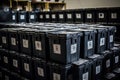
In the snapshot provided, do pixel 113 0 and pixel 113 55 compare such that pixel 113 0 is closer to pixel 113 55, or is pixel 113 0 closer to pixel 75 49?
pixel 113 55

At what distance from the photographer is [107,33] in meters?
3.21

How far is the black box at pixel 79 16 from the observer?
16.3 ft

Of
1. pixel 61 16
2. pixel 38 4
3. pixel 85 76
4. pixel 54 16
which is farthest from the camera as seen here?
pixel 38 4

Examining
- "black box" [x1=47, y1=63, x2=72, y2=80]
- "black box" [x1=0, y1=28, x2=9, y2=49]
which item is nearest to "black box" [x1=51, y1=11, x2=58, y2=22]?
"black box" [x1=0, y1=28, x2=9, y2=49]

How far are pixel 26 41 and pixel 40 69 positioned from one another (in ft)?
1.74

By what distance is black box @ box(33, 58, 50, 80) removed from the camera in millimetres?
2651

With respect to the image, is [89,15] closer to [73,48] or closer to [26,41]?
[26,41]

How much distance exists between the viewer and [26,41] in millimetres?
2982

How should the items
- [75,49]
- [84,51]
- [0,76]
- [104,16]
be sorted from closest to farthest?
[75,49] < [84,51] < [0,76] < [104,16]

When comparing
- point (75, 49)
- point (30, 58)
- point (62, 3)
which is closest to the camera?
point (75, 49)

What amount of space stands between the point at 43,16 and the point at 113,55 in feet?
11.4

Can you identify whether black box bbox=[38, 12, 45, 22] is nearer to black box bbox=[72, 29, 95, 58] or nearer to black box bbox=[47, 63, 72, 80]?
black box bbox=[72, 29, 95, 58]

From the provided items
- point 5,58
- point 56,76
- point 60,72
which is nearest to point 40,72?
point 56,76

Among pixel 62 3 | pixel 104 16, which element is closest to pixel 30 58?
pixel 104 16
